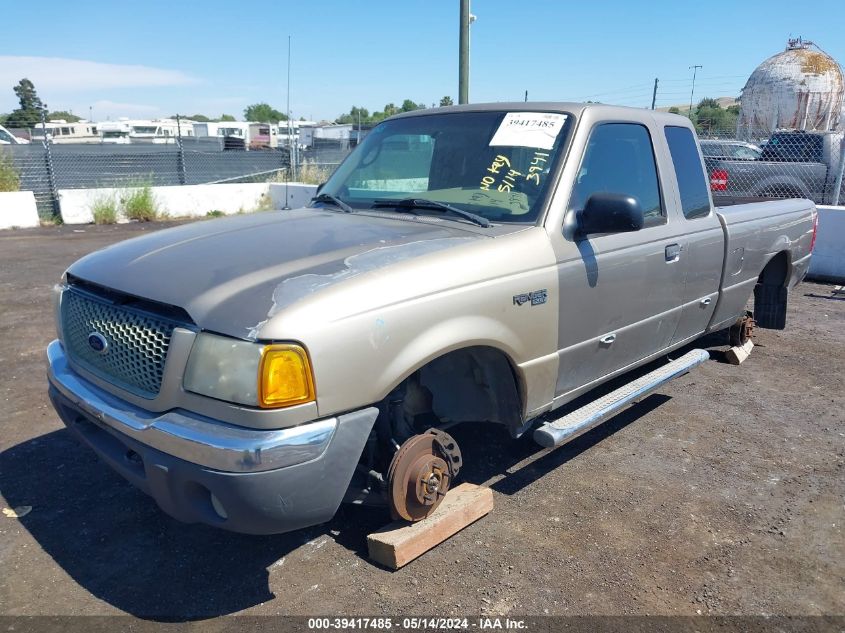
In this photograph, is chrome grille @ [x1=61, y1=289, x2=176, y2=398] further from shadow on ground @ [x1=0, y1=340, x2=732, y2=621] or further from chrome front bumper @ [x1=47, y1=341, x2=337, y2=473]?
shadow on ground @ [x1=0, y1=340, x2=732, y2=621]

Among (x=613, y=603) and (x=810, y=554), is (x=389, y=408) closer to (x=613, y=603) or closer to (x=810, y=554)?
(x=613, y=603)

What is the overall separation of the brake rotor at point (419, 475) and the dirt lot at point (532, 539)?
0.26m

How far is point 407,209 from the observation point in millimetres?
3639

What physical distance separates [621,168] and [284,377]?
2.52 meters

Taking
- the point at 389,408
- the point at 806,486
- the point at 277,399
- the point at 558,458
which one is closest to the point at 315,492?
the point at 277,399

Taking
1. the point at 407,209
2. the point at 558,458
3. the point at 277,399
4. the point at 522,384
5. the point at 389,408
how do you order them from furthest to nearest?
the point at 558,458 → the point at 407,209 → the point at 522,384 → the point at 389,408 → the point at 277,399

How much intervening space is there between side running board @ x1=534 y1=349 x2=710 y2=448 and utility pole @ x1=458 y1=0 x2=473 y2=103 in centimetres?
685

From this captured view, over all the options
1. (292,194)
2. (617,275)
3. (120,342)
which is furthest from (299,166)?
(120,342)

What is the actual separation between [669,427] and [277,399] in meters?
3.07

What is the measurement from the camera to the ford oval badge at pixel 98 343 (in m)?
2.80

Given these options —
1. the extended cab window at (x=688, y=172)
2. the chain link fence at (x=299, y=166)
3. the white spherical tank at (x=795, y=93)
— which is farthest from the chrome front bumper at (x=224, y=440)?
the white spherical tank at (x=795, y=93)

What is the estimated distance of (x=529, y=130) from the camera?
3629mm

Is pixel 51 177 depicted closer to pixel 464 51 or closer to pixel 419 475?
pixel 464 51

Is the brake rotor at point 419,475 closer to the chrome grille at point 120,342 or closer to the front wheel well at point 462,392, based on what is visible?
the front wheel well at point 462,392
